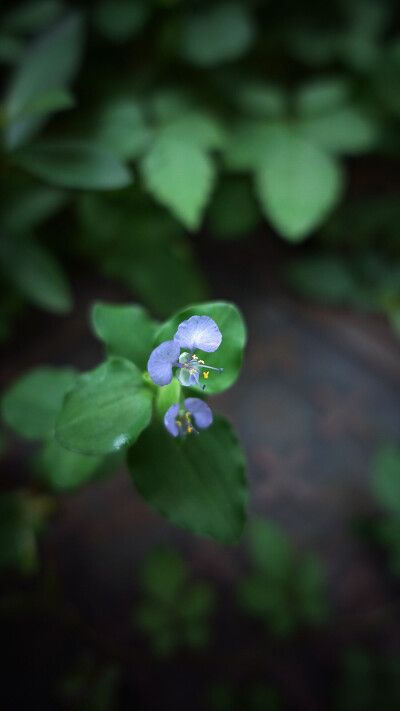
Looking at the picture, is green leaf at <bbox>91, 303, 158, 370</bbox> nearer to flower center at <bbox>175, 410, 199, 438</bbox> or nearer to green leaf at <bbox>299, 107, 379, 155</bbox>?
flower center at <bbox>175, 410, 199, 438</bbox>

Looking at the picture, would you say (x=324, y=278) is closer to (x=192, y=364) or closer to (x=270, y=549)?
(x=270, y=549)

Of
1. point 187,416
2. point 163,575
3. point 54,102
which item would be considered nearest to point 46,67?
point 54,102

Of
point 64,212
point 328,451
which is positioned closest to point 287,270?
point 328,451

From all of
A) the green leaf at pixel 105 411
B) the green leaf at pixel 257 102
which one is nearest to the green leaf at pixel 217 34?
the green leaf at pixel 257 102

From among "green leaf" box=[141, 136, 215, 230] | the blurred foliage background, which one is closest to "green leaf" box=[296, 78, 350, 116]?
the blurred foliage background

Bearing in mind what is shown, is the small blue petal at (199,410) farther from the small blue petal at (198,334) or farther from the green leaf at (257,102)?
the green leaf at (257,102)

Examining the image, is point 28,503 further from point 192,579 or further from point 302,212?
point 302,212
